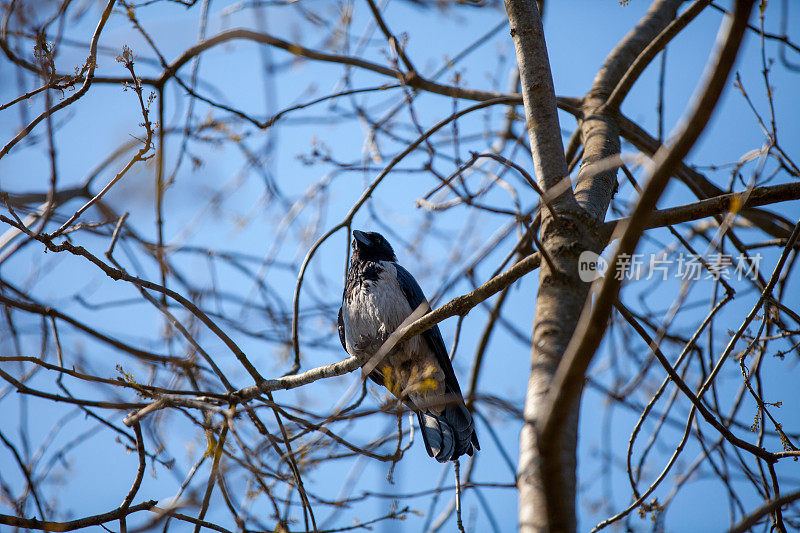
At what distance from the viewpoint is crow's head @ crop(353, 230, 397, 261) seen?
17.2 feet

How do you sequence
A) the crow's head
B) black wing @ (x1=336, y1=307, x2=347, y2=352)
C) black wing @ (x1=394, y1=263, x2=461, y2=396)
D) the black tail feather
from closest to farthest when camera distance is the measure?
the black tail feather, black wing @ (x1=394, y1=263, x2=461, y2=396), black wing @ (x1=336, y1=307, x2=347, y2=352), the crow's head

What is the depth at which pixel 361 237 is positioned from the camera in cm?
527

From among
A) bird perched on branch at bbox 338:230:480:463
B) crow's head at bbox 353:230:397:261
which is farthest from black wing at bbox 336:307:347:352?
crow's head at bbox 353:230:397:261

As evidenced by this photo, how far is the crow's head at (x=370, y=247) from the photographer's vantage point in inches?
206

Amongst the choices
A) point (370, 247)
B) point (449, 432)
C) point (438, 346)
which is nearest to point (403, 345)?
point (438, 346)

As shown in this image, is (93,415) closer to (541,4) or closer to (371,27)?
(371,27)

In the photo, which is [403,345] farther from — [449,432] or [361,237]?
[361,237]

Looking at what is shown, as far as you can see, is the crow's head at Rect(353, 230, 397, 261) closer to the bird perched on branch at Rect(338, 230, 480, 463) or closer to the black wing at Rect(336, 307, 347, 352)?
the bird perched on branch at Rect(338, 230, 480, 463)

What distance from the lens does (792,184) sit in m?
2.73

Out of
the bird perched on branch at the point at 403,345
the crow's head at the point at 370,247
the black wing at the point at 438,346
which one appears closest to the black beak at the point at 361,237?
the crow's head at the point at 370,247

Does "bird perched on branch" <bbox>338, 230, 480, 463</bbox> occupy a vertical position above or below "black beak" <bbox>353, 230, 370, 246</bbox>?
below

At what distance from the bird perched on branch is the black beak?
18 centimetres

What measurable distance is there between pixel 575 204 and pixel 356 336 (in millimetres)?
2331

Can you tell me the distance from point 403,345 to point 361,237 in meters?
1.17
